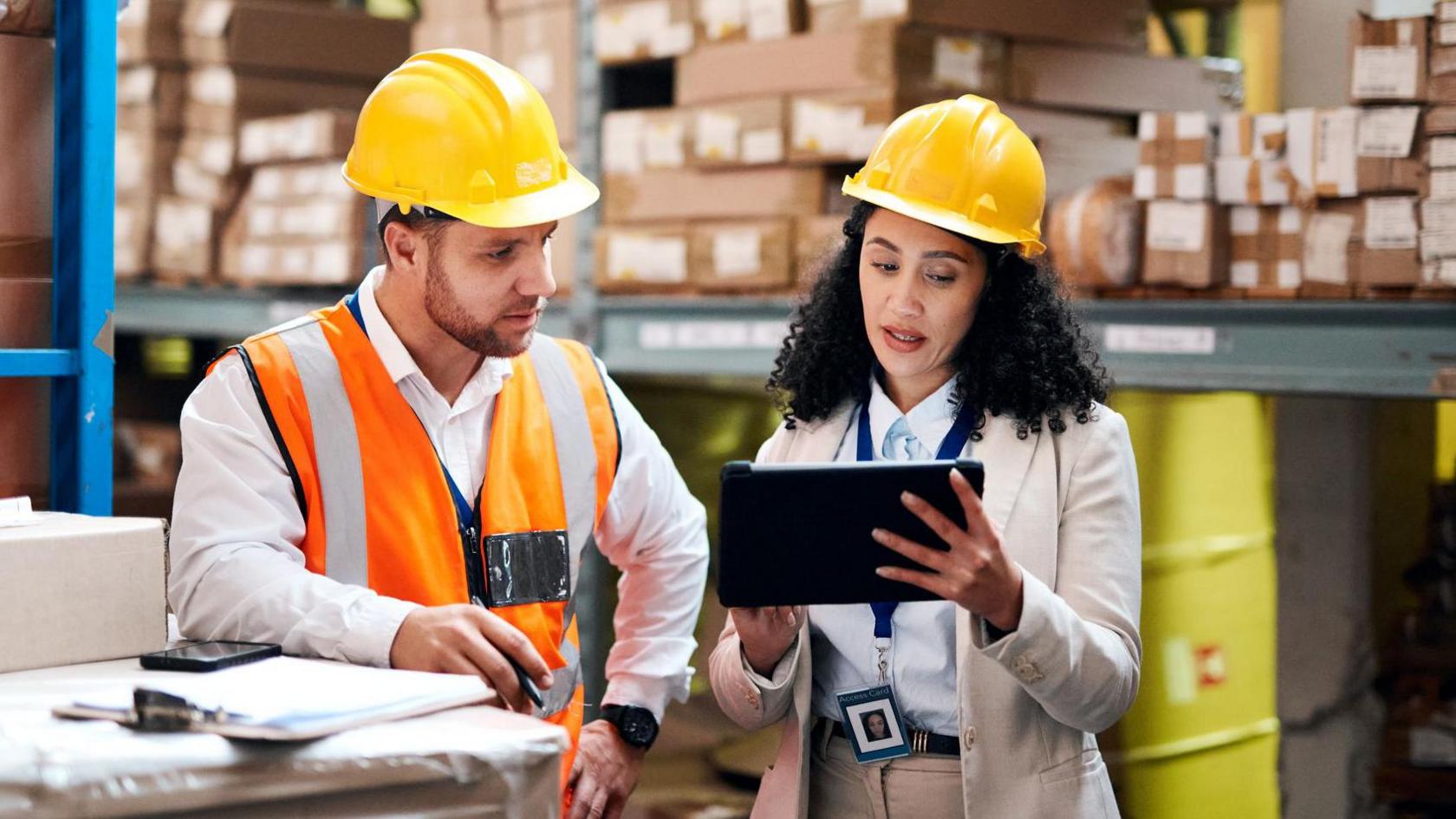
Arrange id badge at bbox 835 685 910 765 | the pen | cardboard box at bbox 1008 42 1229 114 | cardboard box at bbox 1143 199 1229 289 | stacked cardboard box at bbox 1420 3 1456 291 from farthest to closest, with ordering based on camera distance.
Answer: cardboard box at bbox 1008 42 1229 114 → cardboard box at bbox 1143 199 1229 289 → stacked cardboard box at bbox 1420 3 1456 291 → id badge at bbox 835 685 910 765 → the pen

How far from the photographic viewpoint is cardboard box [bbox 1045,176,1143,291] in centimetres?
354

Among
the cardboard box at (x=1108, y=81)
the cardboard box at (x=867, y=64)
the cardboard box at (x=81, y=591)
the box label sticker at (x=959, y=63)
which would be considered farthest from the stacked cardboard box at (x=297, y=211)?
the cardboard box at (x=81, y=591)

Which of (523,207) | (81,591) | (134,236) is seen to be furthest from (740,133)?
(134,236)

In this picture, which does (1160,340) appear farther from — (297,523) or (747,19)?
(297,523)

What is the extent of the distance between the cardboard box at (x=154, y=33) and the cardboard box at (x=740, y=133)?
2.55 meters

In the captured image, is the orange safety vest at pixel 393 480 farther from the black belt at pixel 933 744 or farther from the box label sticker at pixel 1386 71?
the box label sticker at pixel 1386 71

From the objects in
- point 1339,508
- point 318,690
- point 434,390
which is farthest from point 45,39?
point 1339,508

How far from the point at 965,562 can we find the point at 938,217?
0.55 meters

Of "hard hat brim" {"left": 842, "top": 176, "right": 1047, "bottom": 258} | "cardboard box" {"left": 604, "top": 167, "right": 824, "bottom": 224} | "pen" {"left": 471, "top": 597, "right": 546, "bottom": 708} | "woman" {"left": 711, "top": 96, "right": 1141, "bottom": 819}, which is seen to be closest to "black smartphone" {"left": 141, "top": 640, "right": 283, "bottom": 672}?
"pen" {"left": 471, "top": 597, "right": 546, "bottom": 708}

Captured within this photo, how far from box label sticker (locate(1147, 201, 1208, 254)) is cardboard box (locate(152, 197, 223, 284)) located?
3.70 m

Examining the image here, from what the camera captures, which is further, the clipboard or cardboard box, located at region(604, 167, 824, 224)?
cardboard box, located at region(604, 167, 824, 224)

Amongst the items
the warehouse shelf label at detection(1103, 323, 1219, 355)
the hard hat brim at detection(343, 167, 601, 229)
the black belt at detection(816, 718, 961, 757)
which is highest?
Answer: the hard hat brim at detection(343, 167, 601, 229)

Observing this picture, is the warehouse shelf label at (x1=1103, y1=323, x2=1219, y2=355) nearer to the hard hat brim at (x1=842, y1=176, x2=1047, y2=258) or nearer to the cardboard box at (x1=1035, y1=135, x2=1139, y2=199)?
the cardboard box at (x1=1035, y1=135, x2=1139, y2=199)

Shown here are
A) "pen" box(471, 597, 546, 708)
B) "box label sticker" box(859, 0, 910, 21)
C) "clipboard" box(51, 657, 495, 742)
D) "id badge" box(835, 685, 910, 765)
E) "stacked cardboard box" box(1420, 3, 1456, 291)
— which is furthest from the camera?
"box label sticker" box(859, 0, 910, 21)
